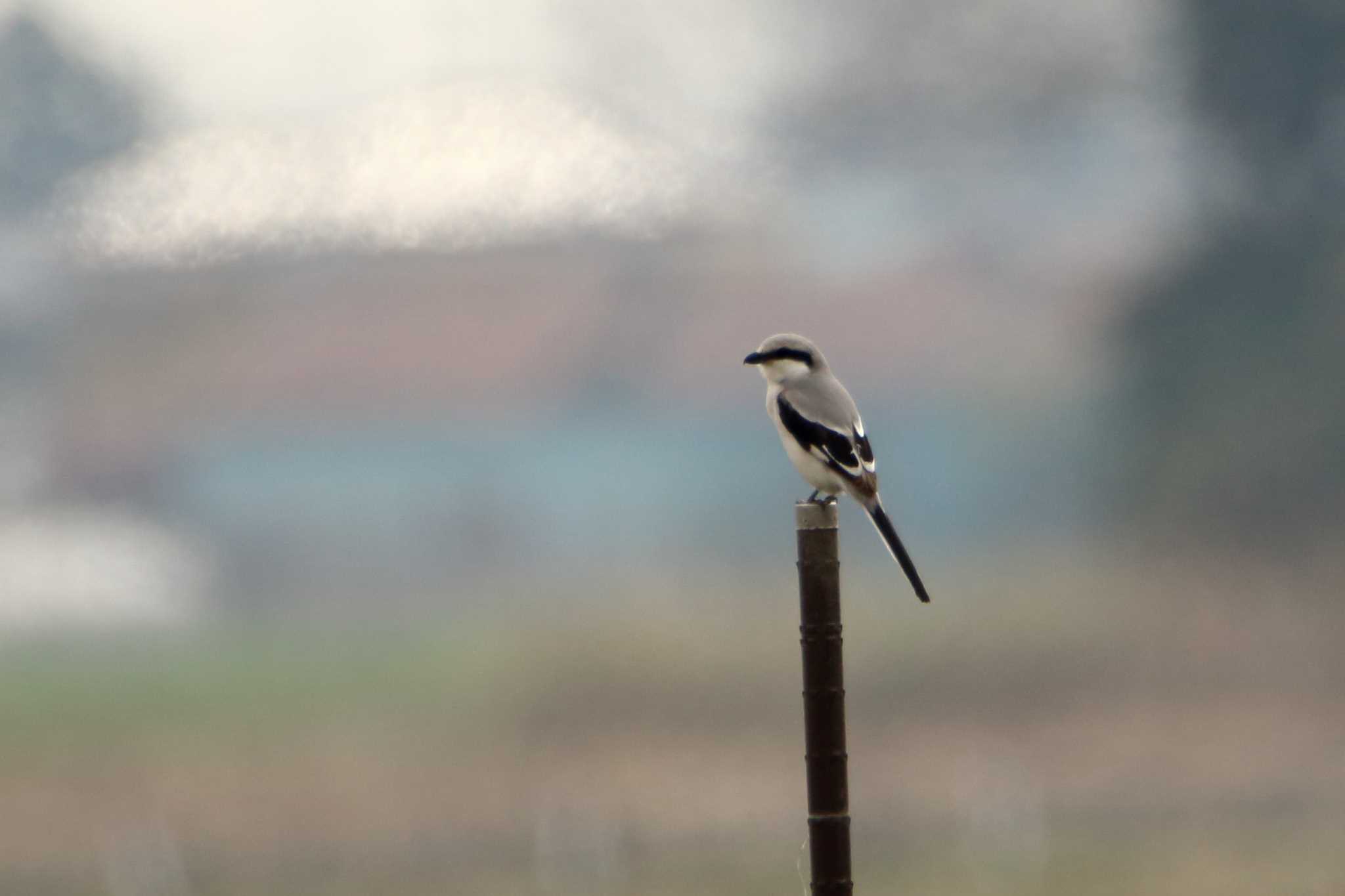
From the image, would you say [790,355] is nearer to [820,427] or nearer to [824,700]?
[820,427]

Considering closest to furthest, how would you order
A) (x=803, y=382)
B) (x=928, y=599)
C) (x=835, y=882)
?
(x=835, y=882) → (x=928, y=599) → (x=803, y=382)

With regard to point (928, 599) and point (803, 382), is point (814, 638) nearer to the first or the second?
point (928, 599)

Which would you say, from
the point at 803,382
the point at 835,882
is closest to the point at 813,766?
the point at 835,882

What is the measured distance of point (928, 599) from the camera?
11.3m

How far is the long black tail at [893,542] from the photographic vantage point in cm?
1140

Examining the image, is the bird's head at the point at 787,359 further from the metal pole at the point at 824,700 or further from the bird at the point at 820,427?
the metal pole at the point at 824,700

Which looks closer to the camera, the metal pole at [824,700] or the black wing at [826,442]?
the metal pole at [824,700]

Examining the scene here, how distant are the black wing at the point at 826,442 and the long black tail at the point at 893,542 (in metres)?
0.27

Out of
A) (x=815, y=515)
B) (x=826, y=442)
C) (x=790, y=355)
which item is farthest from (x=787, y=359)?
(x=815, y=515)

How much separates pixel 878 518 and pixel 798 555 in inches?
96.6

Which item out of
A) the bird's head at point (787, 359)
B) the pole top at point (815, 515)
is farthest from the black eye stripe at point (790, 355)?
the pole top at point (815, 515)

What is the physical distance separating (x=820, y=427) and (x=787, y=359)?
103cm

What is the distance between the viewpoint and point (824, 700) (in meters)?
9.81

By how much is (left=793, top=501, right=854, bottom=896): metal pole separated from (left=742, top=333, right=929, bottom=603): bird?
5.84ft
